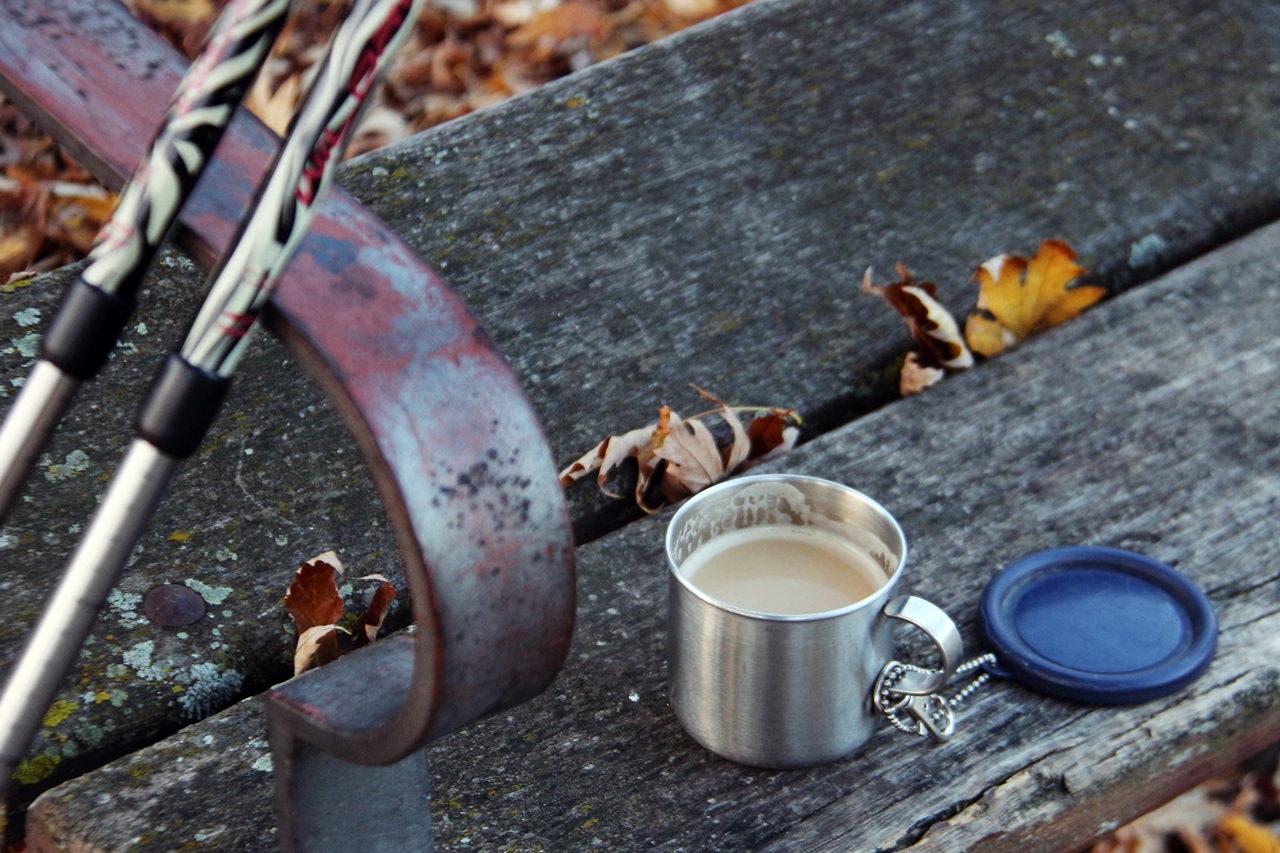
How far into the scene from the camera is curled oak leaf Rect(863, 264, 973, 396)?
60.1 inches

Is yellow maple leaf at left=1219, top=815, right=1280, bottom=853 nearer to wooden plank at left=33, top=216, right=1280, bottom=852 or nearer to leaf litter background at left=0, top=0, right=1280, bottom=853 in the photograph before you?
wooden plank at left=33, top=216, right=1280, bottom=852

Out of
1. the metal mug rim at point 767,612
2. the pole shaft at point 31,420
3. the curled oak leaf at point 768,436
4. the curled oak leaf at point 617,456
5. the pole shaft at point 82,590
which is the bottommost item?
the curled oak leaf at point 768,436

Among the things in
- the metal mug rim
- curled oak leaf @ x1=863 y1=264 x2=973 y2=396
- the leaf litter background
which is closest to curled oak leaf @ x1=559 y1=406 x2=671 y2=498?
the metal mug rim

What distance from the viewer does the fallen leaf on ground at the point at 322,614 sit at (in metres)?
1.17

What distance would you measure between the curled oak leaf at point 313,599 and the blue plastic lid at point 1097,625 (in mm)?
647

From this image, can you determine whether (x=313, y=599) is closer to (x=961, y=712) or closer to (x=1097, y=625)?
(x=961, y=712)

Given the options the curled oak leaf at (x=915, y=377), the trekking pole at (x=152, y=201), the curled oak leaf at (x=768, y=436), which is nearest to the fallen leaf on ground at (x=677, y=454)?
the curled oak leaf at (x=768, y=436)

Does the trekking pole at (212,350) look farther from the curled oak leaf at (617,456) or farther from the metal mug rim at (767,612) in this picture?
the curled oak leaf at (617,456)

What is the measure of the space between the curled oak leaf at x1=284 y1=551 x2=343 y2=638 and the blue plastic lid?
0.65m

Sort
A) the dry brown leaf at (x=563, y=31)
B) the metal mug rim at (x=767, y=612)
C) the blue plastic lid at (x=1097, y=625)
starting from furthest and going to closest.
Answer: the dry brown leaf at (x=563, y=31), the blue plastic lid at (x=1097, y=625), the metal mug rim at (x=767, y=612)

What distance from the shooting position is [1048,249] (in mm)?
1556

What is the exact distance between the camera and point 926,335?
5.07ft

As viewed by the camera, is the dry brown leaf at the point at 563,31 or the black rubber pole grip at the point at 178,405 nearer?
the black rubber pole grip at the point at 178,405

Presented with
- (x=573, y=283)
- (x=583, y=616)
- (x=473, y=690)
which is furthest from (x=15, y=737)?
(x=573, y=283)
